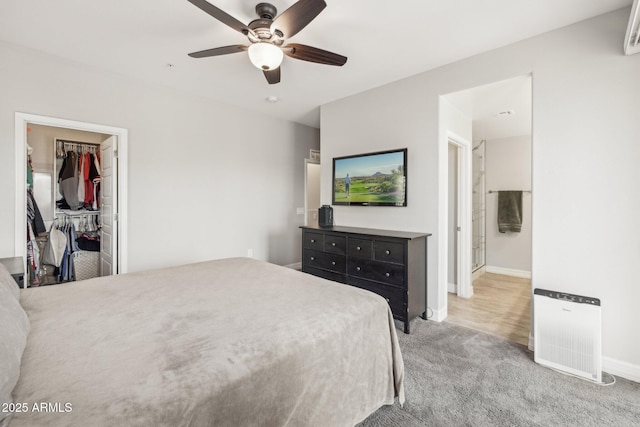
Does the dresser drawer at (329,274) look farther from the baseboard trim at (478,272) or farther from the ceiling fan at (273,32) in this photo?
the baseboard trim at (478,272)

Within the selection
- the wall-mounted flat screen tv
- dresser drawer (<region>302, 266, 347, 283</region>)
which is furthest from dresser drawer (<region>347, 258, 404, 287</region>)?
the wall-mounted flat screen tv

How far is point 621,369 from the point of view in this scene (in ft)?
6.86

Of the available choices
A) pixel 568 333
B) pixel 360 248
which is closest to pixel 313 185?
pixel 360 248

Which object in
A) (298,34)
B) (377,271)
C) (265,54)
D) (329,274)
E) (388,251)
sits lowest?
(329,274)

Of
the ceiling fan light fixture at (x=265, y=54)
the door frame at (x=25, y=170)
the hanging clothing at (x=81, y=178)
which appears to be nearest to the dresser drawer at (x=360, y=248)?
the ceiling fan light fixture at (x=265, y=54)

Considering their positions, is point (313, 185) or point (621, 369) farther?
point (313, 185)

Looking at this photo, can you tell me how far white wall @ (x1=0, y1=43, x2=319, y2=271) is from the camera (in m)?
2.70

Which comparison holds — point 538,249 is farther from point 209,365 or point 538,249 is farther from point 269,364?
point 209,365

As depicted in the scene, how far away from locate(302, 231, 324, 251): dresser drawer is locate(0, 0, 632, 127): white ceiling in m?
1.78

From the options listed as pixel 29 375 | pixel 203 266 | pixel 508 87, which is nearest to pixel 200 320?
pixel 29 375

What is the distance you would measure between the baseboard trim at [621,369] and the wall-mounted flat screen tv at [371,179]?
2000 millimetres

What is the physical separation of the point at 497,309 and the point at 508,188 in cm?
267

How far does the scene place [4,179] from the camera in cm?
259

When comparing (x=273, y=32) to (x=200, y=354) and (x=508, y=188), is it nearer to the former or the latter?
(x=200, y=354)
